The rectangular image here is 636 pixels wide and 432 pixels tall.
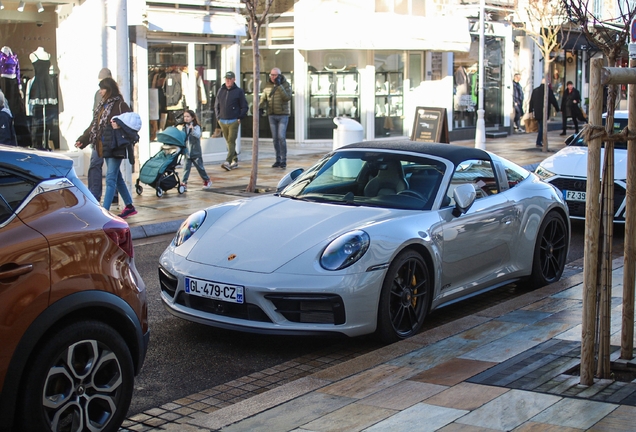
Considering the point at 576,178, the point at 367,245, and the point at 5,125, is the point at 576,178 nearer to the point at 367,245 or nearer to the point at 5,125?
the point at 367,245

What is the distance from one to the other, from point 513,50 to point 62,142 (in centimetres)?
1979

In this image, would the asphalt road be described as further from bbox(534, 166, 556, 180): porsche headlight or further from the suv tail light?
bbox(534, 166, 556, 180): porsche headlight

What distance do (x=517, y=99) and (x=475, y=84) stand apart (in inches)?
91.3

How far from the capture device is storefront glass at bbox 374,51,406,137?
25.5 m

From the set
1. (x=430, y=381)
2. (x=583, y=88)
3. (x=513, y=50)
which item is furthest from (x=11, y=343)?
(x=583, y=88)

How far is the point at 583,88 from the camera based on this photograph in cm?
3944

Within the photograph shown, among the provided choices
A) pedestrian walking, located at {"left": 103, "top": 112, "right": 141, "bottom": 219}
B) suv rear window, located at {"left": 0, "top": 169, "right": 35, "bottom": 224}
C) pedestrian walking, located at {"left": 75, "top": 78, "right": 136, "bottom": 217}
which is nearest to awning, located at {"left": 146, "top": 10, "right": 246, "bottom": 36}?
pedestrian walking, located at {"left": 75, "top": 78, "right": 136, "bottom": 217}

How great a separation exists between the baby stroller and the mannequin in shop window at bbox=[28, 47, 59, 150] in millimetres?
3234

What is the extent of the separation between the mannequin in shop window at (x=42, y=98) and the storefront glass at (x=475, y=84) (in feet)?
48.8

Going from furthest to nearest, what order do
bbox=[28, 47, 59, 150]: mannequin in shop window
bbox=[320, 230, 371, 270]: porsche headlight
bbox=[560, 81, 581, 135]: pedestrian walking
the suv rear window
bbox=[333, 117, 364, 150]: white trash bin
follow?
bbox=[560, 81, 581, 135]: pedestrian walking < bbox=[333, 117, 364, 150]: white trash bin < bbox=[28, 47, 59, 150]: mannequin in shop window < bbox=[320, 230, 371, 270]: porsche headlight < the suv rear window

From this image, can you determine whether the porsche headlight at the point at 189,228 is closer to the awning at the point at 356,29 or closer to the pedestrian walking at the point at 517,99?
the awning at the point at 356,29

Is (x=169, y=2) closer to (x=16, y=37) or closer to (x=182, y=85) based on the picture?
(x=182, y=85)

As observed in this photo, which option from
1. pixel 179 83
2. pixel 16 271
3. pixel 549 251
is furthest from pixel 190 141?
pixel 16 271

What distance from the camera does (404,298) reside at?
661 centimetres
